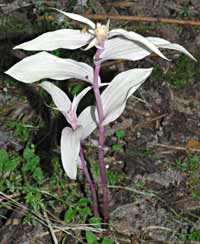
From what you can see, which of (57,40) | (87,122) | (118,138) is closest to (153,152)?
(118,138)

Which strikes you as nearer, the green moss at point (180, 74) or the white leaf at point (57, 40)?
the white leaf at point (57, 40)

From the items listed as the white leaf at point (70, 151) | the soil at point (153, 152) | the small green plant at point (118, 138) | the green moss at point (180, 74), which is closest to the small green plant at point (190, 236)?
the soil at point (153, 152)

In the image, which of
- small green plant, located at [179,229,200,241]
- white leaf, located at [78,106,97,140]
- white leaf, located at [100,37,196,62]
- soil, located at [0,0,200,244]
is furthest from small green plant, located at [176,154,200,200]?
white leaf, located at [100,37,196,62]

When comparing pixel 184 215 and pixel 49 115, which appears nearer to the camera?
pixel 184 215

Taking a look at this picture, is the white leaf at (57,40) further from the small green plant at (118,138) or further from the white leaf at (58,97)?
the small green plant at (118,138)

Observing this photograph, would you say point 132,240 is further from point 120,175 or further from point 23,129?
point 23,129

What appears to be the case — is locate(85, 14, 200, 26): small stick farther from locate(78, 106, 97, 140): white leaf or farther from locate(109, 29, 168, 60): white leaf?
locate(109, 29, 168, 60): white leaf

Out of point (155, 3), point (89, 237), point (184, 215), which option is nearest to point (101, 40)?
point (89, 237)

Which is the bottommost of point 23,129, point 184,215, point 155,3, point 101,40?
point 184,215
